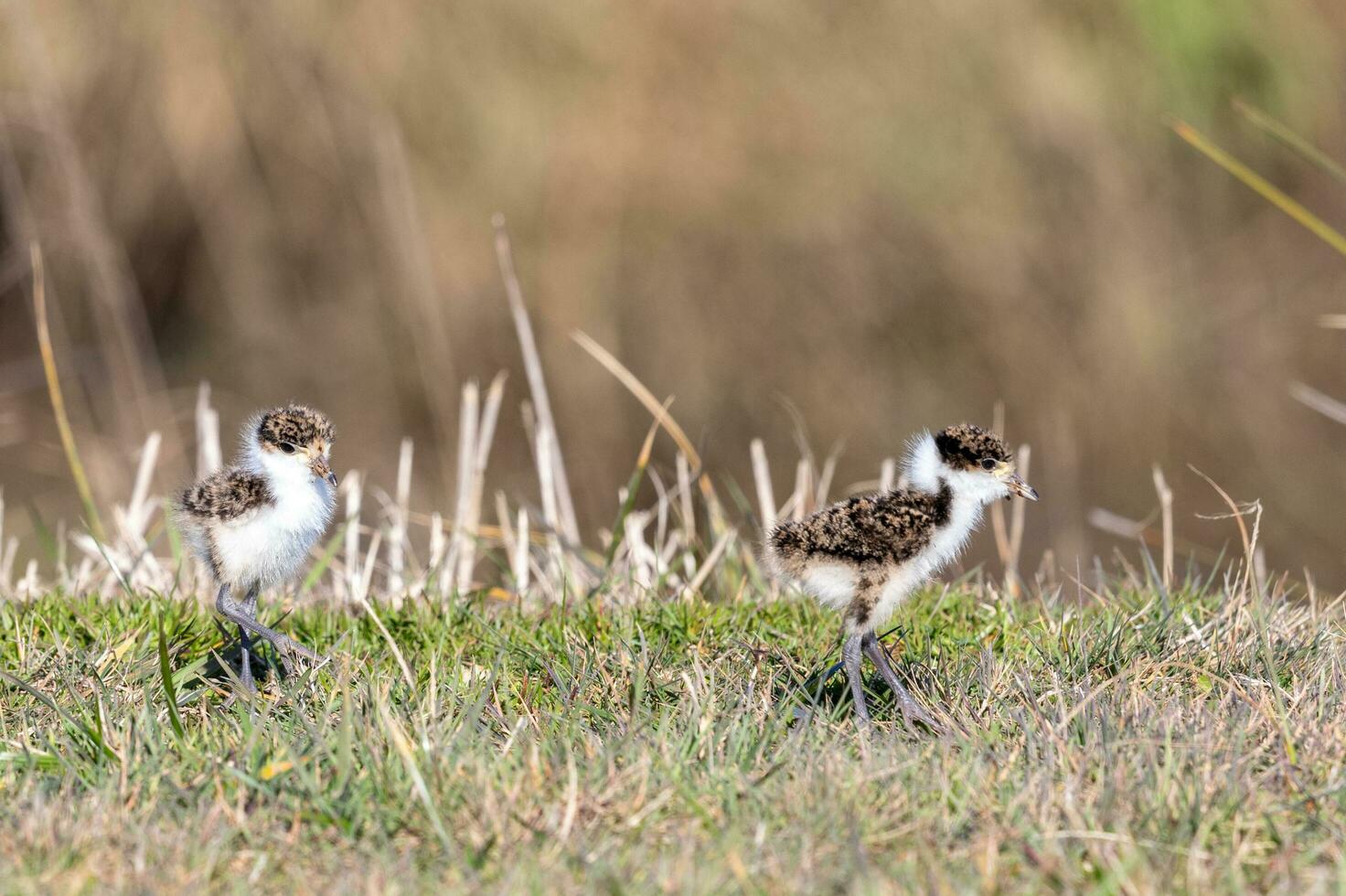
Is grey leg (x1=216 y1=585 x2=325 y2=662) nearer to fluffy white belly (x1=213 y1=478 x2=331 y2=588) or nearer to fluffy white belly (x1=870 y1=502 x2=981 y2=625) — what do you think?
fluffy white belly (x1=213 y1=478 x2=331 y2=588)

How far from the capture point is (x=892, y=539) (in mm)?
4773

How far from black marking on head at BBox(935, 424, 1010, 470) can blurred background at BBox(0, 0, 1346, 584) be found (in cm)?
691

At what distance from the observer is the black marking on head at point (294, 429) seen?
5.16 meters

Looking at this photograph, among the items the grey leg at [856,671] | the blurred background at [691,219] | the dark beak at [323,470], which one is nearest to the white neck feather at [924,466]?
the grey leg at [856,671]

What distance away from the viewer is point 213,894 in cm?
363

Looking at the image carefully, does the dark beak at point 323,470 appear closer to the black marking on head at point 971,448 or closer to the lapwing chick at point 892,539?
the lapwing chick at point 892,539

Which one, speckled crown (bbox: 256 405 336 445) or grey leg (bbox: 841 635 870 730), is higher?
speckled crown (bbox: 256 405 336 445)

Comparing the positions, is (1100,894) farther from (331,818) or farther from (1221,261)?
(1221,261)

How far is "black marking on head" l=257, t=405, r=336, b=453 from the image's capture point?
516 centimetres

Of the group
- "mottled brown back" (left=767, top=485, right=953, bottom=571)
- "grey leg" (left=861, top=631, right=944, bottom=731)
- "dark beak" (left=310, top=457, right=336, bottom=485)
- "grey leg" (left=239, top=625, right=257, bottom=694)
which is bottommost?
"grey leg" (left=861, top=631, right=944, bottom=731)

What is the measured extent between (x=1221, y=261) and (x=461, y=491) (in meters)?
7.60

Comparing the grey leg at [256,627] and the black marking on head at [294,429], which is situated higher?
the black marking on head at [294,429]

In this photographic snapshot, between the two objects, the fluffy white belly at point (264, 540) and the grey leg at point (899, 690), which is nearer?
the grey leg at point (899, 690)

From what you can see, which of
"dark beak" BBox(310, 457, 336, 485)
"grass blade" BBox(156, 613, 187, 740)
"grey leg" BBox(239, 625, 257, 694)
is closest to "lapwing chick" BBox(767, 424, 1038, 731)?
"dark beak" BBox(310, 457, 336, 485)
